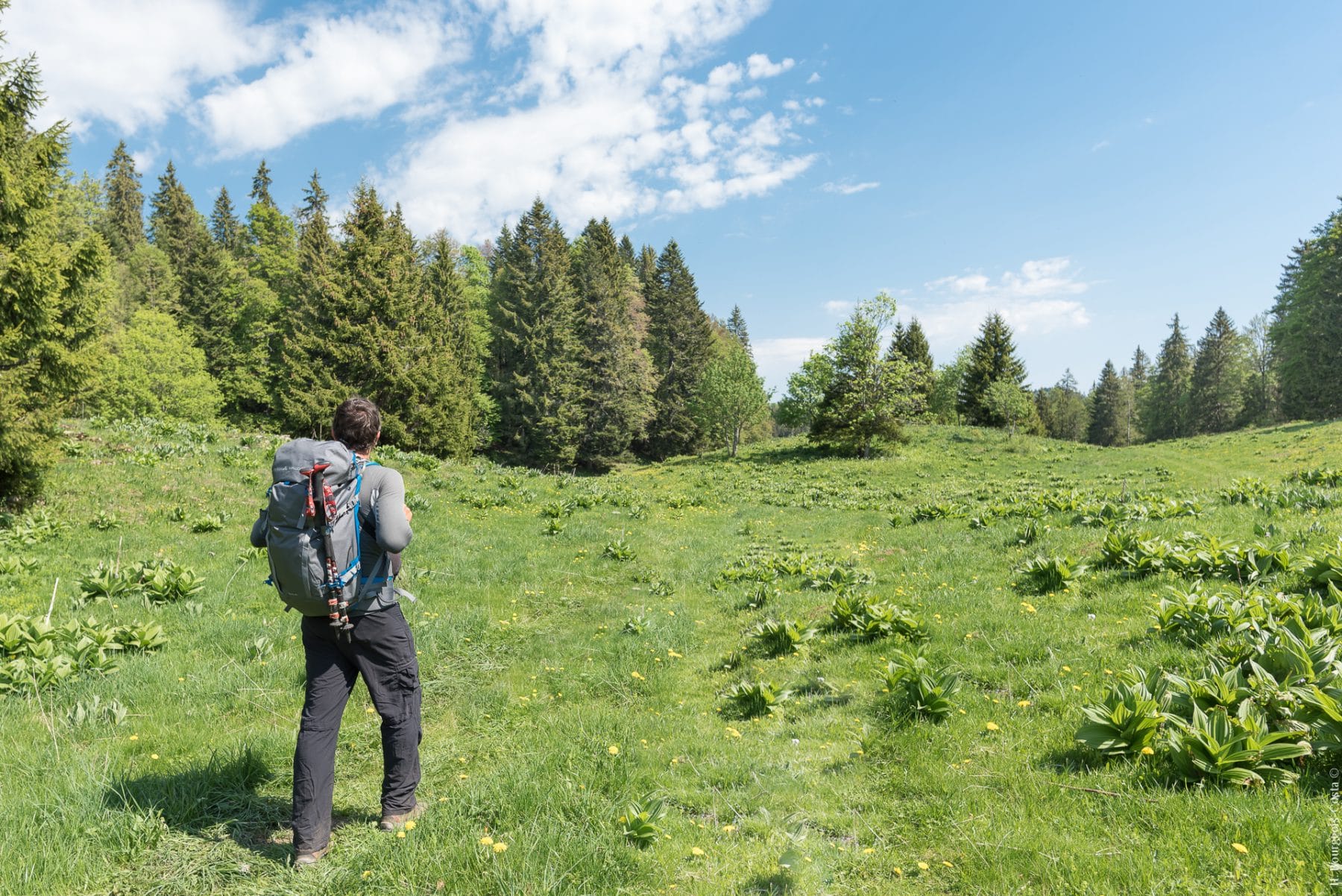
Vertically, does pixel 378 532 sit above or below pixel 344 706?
above

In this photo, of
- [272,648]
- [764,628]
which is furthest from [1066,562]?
[272,648]

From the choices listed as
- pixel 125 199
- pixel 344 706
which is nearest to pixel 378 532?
pixel 344 706

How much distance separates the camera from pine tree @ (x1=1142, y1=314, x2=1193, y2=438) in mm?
72250

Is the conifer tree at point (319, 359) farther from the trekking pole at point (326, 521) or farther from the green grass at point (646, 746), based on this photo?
the trekking pole at point (326, 521)

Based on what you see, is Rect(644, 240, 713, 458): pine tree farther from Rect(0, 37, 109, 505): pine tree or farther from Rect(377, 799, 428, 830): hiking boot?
Rect(377, 799, 428, 830): hiking boot

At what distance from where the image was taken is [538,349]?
44.9 metres

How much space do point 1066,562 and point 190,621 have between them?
1129 centimetres

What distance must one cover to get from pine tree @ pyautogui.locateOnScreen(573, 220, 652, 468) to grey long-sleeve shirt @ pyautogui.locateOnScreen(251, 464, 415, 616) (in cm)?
4200

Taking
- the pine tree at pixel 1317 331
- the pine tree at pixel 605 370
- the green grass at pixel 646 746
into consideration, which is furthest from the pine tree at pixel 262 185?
the pine tree at pixel 1317 331

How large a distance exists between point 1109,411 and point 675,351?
65895 mm

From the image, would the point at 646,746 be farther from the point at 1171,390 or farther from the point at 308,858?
the point at 1171,390

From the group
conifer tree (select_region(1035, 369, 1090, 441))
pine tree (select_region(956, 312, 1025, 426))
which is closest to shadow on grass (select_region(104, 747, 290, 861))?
pine tree (select_region(956, 312, 1025, 426))

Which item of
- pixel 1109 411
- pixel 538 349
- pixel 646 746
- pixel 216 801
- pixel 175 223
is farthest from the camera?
pixel 1109 411

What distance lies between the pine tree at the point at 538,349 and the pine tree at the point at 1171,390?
2801 inches
